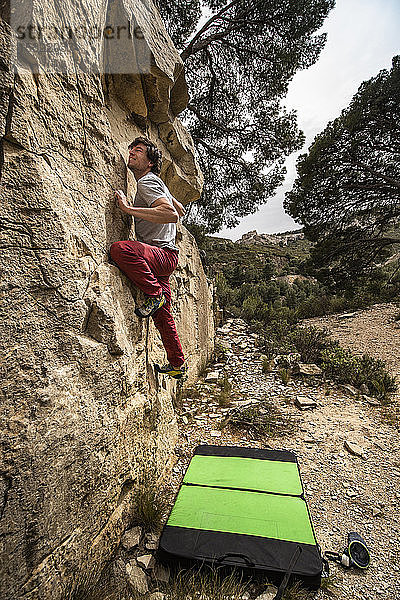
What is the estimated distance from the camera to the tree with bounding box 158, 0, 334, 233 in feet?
21.3

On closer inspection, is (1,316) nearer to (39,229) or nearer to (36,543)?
(39,229)

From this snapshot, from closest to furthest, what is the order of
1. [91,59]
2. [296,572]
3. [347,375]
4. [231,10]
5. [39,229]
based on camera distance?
[39,229] → [296,572] → [91,59] → [347,375] → [231,10]

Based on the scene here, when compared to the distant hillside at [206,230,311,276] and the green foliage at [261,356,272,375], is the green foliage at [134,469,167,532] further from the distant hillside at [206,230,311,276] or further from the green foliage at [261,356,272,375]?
the distant hillside at [206,230,311,276]

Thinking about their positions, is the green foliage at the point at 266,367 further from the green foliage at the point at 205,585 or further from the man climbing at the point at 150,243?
the green foliage at the point at 205,585

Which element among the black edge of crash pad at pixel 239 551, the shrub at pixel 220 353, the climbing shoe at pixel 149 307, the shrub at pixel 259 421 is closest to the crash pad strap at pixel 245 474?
the black edge of crash pad at pixel 239 551

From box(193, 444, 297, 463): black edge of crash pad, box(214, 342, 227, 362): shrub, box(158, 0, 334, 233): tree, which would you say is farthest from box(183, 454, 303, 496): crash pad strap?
box(158, 0, 334, 233): tree

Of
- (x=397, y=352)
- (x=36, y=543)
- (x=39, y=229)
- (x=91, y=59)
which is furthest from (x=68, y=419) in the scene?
(x=397, y=352)

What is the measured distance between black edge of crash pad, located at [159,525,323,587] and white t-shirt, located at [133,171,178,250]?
7.57 ft

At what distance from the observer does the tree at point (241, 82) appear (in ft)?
21.3

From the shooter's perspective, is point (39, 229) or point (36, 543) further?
point (39, 229)

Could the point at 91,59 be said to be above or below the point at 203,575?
above

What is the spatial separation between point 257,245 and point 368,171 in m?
23.0

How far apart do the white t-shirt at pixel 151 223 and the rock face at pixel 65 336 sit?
173 mm

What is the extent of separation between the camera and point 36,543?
5.14 feet
